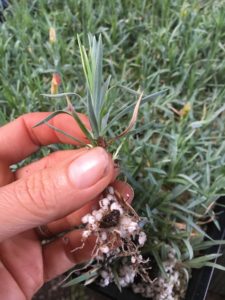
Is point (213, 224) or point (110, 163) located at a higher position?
point (110, 163)

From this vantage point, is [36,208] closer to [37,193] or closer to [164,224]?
[37,193]

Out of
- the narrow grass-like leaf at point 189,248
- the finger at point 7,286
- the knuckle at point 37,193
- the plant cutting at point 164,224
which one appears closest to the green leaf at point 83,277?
the plant cutting at point 164,224

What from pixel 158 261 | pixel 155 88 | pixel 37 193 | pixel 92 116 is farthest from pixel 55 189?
pixel 155 88

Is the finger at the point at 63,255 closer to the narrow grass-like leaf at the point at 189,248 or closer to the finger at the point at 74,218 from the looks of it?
the finger at the point at 74,218

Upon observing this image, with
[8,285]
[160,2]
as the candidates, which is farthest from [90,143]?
[160,2]

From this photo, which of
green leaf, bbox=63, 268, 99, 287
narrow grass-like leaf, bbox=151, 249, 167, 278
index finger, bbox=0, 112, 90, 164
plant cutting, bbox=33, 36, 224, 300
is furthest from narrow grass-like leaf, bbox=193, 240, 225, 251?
index finger, bbox=0, 112, 90, 164

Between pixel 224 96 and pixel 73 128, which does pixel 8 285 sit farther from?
pixel 224 96
